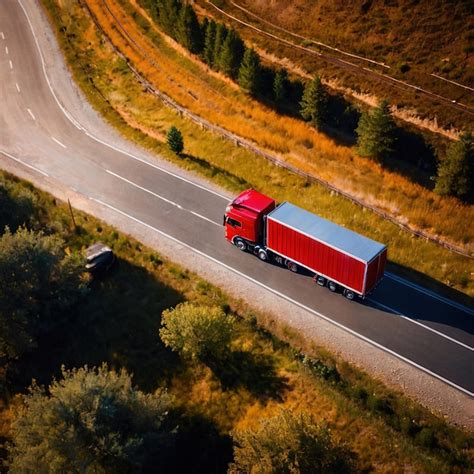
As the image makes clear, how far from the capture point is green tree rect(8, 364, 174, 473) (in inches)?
789

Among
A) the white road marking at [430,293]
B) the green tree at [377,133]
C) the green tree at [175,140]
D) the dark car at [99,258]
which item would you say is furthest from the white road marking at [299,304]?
the green tree at [377,133]

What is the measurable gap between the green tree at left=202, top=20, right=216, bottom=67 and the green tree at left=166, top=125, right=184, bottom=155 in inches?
486

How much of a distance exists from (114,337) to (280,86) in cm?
2584

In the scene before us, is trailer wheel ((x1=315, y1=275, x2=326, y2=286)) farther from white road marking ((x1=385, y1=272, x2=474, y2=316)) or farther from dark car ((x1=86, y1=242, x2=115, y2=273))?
dark car ((x1=86, y1=242, x2=115, y2=273))

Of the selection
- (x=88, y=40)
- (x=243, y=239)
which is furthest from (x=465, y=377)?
(x=88, y=40)

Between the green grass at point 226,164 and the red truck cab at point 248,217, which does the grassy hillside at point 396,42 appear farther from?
the red truck cab at point 248,217

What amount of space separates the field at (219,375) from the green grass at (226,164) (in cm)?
894

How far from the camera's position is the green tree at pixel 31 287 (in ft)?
87.0

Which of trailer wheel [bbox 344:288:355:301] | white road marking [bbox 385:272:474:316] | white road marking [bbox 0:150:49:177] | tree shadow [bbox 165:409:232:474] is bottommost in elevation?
tree shadow [bbox 165:409:232:474]

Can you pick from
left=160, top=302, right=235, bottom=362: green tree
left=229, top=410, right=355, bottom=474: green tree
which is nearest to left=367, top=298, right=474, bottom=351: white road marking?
left=160, top=302, right=235, bottom=362: green tree

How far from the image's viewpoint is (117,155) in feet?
137

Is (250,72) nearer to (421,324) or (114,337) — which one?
(114,337)

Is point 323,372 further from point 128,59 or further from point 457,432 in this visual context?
point 128,59

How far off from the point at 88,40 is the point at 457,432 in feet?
180
